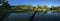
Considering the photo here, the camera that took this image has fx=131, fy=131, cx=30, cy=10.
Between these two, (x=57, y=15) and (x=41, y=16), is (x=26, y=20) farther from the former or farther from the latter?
(x=57, y=15)

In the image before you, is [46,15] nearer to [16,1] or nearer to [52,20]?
[52,20]

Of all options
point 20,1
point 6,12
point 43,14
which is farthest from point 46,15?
point 6,12

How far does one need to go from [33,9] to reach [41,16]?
5.3 inches

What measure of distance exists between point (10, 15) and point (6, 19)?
0.22 ft

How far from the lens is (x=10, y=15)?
1.43 metres

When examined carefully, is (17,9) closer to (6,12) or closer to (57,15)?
(6,12)

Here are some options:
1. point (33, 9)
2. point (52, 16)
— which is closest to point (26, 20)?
point (33, 9)

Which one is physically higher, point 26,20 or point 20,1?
point 20,1

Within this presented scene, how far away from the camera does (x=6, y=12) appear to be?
56.2 inches

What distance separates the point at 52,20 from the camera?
1.47m

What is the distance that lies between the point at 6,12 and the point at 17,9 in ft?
0.44

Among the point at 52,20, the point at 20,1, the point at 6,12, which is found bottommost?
the point at 52,20

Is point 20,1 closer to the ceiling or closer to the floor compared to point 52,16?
closer to the ceiling

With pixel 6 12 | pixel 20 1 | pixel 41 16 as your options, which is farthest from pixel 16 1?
pixel 41 16
